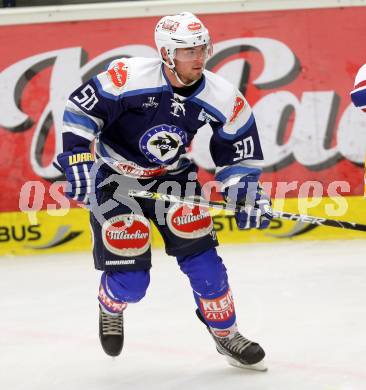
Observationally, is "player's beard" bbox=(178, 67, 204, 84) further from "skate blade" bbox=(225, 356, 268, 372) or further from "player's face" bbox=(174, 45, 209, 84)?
"skate blade" bbox=(225, 356, 268, 372)

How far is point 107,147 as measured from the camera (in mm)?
3506

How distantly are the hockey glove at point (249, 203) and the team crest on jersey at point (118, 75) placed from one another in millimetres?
566

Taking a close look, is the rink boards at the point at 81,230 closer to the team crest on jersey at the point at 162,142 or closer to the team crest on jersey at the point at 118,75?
the team crest on jersey at the point at 162,142

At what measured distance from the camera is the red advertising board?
18.9ft

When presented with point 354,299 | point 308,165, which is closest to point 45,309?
point 354,299

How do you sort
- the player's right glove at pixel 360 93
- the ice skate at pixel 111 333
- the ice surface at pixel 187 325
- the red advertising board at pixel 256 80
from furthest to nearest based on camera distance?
the red advertising board at pixel 256 80, the ice skate at pixel 111 333, the ice surface at pixel 187 325, the player's right glove at pixel 360 93

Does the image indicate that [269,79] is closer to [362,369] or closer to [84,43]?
[84,43]

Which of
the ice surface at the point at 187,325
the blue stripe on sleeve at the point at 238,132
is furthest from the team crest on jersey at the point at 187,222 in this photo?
the ice surface at the point at 187,325

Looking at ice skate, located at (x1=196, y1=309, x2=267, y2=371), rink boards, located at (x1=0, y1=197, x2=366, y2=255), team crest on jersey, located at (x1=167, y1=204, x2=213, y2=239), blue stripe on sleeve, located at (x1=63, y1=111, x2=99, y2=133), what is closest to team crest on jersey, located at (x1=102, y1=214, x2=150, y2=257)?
team crest on jersey, located at (x1=167, y1=204, x2=213, y2=239)

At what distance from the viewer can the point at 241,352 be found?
342 cm

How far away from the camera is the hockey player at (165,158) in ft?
10.9

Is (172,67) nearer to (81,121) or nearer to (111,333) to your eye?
(81,121)

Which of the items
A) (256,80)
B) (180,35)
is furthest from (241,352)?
(256,80)

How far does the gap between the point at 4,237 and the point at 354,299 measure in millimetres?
2388
